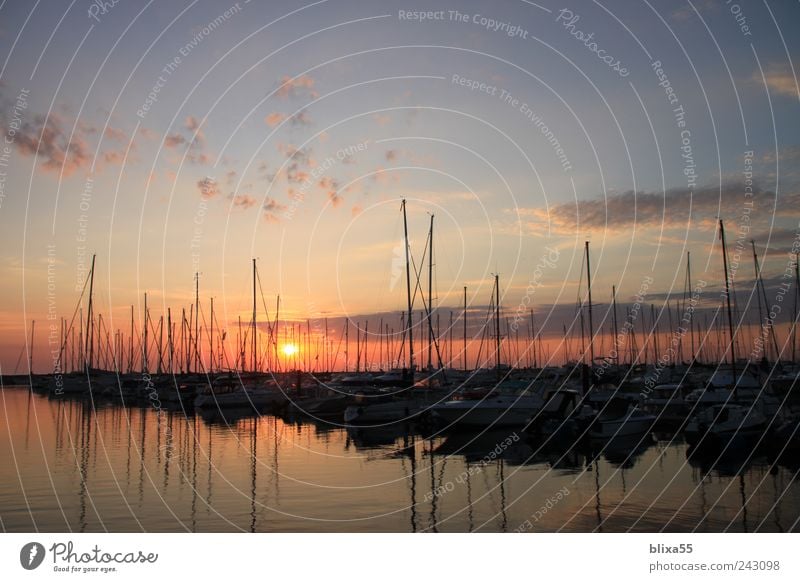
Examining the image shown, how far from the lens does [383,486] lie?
850 inches

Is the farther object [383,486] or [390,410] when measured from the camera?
[390,410]

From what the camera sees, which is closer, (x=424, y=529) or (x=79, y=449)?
(x=424, y=529)

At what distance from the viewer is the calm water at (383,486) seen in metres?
16.8

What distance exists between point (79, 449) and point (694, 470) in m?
24.4

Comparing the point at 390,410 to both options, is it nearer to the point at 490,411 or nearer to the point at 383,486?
the point at 490,411

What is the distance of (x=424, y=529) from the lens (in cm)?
1596

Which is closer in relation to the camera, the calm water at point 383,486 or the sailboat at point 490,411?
the calm water at point 383,486

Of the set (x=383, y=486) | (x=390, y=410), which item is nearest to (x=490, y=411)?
(x=390, y=410)

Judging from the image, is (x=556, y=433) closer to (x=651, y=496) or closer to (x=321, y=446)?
(x=321, y=446)

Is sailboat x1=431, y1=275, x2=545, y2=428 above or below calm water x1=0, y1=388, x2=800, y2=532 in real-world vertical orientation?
above

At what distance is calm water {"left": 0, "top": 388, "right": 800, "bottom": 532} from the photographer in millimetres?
16828

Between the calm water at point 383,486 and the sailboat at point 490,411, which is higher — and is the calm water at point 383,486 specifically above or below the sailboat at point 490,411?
below
